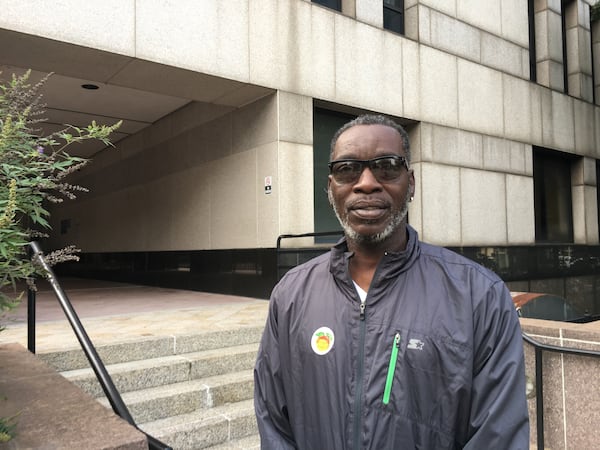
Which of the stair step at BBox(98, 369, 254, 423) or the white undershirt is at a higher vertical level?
the white undershirt

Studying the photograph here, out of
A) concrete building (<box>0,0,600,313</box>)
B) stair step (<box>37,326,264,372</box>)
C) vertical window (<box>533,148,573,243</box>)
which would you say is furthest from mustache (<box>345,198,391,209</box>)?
vertical window (<box>533,148,573,243</box>)

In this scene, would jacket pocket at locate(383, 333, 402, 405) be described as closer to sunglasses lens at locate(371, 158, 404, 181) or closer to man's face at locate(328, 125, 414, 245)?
man's face at locate(328, 125, 414, 245)

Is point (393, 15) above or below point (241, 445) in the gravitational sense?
above

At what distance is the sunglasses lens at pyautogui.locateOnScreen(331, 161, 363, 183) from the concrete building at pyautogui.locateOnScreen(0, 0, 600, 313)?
5.81 metres

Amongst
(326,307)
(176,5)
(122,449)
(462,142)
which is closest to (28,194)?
(122,449)

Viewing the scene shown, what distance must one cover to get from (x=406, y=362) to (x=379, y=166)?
22.7 inches

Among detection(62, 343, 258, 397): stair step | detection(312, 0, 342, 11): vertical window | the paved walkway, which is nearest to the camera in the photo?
detection(62, 343, 258, 397): stair step

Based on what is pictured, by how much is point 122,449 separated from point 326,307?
1.30m

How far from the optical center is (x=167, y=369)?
4332mm

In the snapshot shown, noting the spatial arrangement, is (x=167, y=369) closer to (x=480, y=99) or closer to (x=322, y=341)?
(x=322, y=341)

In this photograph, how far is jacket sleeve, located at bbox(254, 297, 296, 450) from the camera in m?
1.63

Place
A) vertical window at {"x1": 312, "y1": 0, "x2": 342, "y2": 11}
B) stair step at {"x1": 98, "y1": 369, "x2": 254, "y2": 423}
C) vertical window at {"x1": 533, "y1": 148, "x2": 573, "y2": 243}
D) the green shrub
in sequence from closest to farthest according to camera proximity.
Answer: the green shrub → stair step at {"x1": 98, "y1": 369, "x2": 254, "y2": 423} → vertical window at {"x1": 312, "y1": 0, "x2": 342, "y2": 11} → vertical window at {"x1": 533, "y1": 148, "x2": 573, "y2": 243}

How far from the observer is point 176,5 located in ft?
22.9

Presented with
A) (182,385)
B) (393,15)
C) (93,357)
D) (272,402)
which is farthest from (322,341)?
(393,15)
